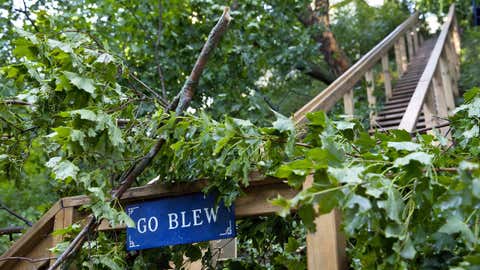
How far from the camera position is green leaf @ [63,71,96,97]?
7.32ft

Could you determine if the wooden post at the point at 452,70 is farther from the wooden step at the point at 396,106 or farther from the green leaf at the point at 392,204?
the green leaf at the point at 392,204

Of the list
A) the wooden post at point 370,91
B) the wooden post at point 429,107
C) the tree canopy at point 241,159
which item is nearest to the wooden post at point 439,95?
the wooden post at point 370,91

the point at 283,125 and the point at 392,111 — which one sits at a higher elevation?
the point at 392,111

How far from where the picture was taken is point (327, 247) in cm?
216

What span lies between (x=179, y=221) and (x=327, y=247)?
714mm

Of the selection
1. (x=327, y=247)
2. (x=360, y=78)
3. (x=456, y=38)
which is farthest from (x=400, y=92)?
(x=327, y=247)

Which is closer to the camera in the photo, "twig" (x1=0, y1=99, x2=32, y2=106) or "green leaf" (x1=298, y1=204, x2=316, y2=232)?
"green leaf" (x1=298, y1=204, x2=316, y2=232)

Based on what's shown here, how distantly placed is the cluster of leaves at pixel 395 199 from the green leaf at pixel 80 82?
903mm

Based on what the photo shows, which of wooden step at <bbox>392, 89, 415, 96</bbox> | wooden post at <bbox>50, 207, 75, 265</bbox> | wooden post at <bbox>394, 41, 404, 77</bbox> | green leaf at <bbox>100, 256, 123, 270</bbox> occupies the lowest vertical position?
green leaf at <bbox>100, 256, 123, 270</bbox>

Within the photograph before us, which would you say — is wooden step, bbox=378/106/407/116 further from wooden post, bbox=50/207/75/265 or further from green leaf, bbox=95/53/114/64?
green leaf, bbox=95/53/114/64

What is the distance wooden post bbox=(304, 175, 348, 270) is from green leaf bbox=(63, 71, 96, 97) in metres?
1.03

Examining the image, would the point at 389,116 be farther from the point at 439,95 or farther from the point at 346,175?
the point at 346,175

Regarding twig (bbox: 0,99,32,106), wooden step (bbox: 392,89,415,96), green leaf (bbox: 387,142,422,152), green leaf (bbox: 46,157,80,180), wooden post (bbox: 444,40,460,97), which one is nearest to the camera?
green leaf (bbox: 387,142,422,152)


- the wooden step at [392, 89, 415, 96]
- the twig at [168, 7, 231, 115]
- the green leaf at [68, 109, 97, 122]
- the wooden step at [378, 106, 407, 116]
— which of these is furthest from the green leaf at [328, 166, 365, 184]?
the wooden step at [392, 89, 415, 96]
